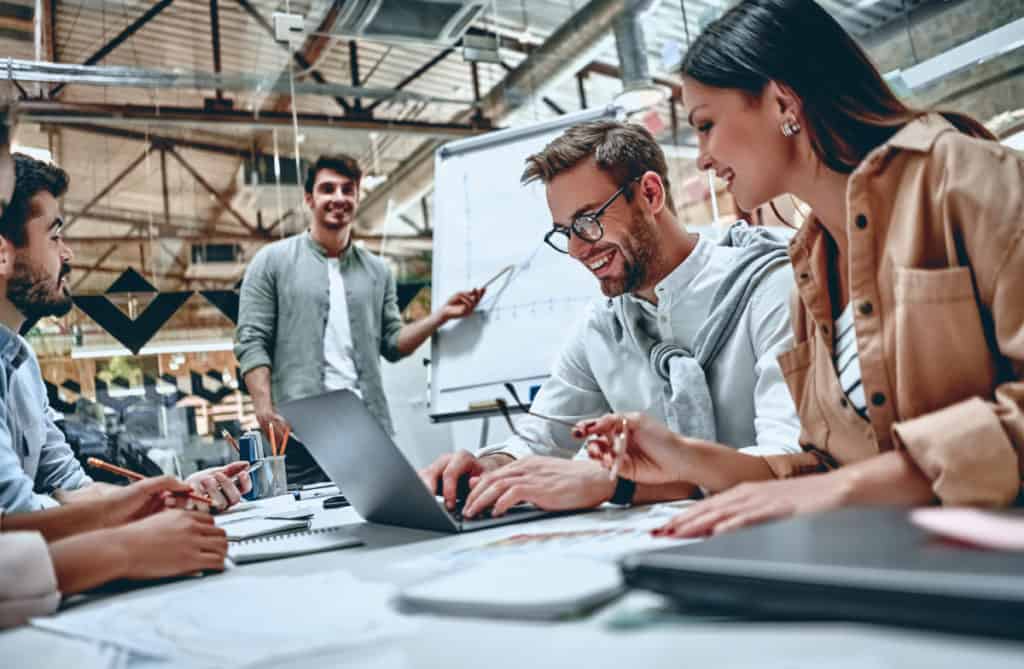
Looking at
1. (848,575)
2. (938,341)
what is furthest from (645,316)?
(848,575)

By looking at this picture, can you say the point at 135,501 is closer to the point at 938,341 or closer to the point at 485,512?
the point at 485,512

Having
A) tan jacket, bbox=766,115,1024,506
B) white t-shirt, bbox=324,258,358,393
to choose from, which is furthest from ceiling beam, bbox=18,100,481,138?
tan jacket, bbox=766,115,1024,506

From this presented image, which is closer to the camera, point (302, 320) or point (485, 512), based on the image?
point (485, 512)

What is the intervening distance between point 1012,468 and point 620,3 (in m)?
4.76

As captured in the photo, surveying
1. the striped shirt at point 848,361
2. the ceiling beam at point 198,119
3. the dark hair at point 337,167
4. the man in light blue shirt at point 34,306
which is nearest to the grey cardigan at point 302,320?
the dark hair at point 337,167

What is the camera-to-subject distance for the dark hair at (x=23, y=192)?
1980mm

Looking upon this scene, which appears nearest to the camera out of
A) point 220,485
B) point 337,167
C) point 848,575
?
point 848,575

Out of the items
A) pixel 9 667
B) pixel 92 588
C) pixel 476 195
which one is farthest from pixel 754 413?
pixel 476 195

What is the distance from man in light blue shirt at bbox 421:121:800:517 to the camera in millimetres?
1445

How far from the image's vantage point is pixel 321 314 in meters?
3.22

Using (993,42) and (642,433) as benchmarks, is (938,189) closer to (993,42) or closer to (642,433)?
(642,433)

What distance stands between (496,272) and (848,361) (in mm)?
1733

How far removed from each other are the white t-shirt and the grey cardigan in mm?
20

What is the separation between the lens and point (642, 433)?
3.54 feet
